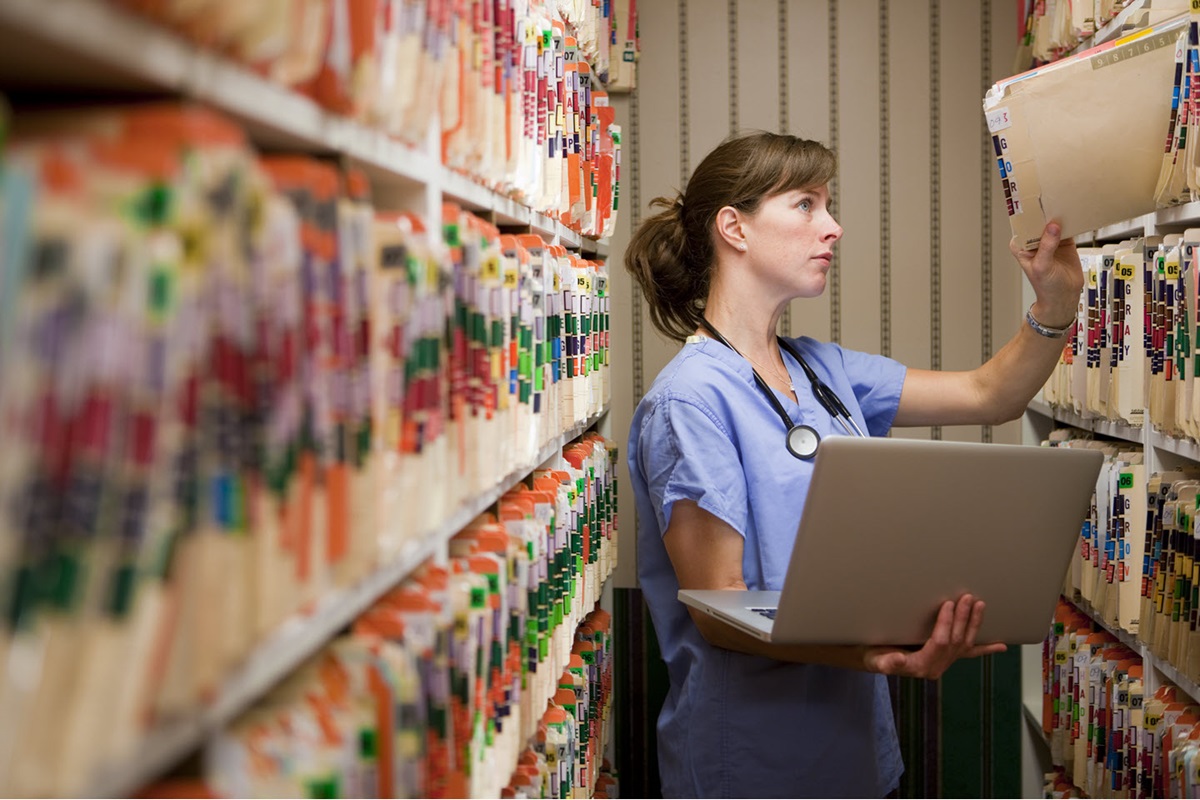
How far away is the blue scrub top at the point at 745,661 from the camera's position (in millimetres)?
2162

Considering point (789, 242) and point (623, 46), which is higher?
point (623, 46)

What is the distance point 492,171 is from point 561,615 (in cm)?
89

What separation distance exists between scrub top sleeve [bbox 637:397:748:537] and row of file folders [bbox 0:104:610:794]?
1.03m

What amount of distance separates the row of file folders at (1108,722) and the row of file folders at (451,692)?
45.5 inches

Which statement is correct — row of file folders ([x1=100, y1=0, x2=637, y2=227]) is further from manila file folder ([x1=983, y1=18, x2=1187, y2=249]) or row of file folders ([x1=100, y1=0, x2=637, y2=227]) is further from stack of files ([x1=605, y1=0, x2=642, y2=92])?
stack of files ([x1=605, y1=0, x2=642, y2=92])

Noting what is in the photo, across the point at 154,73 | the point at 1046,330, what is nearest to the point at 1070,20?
the point at 1046,330

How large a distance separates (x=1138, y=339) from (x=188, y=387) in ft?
A: 7.79

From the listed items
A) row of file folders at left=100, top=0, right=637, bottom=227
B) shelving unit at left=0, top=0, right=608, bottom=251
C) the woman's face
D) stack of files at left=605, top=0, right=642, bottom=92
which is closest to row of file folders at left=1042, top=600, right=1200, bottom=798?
the woman's face

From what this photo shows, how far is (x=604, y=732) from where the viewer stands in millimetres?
3186

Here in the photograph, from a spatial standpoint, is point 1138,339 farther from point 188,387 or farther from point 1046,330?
point 188,387

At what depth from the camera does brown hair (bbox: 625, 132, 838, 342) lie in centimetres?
241

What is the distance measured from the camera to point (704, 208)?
2500 mm

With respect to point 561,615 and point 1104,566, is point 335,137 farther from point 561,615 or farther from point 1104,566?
point 1104,566

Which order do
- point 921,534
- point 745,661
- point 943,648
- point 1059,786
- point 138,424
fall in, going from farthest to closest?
point 1059,786
point 745,661
point 943,648
point 921,534
point 138,424
